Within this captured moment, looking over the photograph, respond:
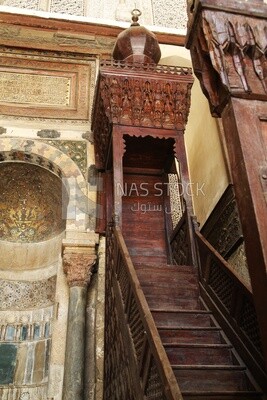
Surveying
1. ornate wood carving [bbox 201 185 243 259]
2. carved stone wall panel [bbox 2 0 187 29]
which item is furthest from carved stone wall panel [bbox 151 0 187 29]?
ornate wood carving [bbox 201 185 243 259]

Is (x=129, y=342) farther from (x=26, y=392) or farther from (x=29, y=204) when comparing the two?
(x=29, y=204)

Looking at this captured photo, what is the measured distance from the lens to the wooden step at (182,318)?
354 centimetres

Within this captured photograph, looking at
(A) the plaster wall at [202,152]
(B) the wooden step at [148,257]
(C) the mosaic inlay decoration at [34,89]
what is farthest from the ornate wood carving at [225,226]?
(C) the mosaic inlay decoration at [34,89]

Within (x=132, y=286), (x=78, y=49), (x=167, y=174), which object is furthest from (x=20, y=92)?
(x=132, y=286)

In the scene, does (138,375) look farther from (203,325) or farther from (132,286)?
(203,325)

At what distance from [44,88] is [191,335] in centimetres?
419

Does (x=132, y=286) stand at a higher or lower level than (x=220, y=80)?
lower

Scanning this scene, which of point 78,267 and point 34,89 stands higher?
point 34,89

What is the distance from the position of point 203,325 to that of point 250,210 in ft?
6.16

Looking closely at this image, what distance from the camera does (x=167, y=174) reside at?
5.64m

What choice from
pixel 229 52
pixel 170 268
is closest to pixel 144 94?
pixel 170 268

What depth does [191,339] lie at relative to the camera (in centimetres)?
337

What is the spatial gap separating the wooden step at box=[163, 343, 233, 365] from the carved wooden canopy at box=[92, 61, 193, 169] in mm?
2507

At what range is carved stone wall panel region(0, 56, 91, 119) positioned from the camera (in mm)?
6066
